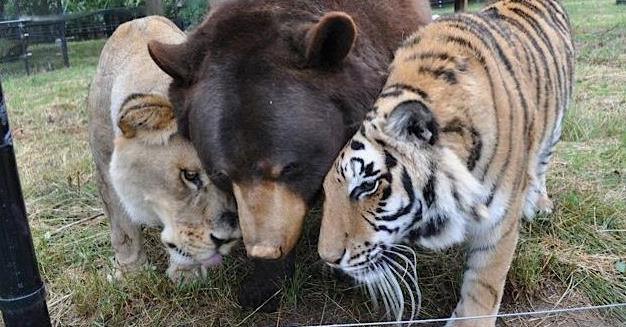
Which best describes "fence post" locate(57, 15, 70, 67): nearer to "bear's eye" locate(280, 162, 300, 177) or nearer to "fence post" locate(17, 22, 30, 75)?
"fence post" locate(17, 22, 30, 75)

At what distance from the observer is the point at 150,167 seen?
8.11ft

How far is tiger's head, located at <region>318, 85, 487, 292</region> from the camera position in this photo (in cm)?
203

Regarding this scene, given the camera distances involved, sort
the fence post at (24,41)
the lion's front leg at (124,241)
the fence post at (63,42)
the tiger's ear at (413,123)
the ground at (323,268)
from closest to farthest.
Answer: the tiger's ear at (413,123) < the ground at (323,268) < the lion's front leg at (124,241) < the fence post at (24,41) < the fence post at (63,42)

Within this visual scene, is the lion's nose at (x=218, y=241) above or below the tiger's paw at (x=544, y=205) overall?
above

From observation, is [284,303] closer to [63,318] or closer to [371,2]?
[63,318]

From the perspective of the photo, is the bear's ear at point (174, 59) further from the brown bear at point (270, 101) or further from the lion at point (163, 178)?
the lion at point (163, 178)

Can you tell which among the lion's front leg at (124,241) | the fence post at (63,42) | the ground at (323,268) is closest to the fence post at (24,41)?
the fence post at (63,42)

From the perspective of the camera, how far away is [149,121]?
2.43 m

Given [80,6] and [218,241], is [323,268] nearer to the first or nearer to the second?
[218,241]

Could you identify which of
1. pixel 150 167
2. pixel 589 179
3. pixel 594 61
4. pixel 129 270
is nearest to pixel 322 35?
pixel 150 167

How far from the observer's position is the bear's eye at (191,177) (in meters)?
2.41

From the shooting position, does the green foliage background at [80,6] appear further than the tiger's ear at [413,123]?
Yes

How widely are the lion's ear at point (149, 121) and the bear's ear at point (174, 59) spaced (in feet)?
0.56

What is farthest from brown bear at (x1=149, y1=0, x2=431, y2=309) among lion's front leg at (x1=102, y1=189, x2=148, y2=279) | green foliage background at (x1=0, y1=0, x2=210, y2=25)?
green foliage background at (x1=0, y1=0, x2=210, y2=25)
